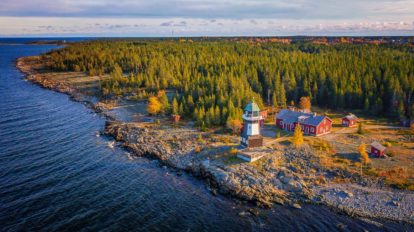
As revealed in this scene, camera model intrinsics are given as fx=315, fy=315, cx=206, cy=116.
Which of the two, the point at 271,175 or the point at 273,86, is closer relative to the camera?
the point at 271,175

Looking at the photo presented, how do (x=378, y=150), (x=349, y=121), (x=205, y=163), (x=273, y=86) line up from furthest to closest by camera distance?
(x=273, y=86), (x=349, y=121), (x=378, y=150), (x=205, y=163)

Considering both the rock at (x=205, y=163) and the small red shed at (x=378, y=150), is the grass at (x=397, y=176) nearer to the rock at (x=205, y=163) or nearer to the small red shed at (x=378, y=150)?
the small red shed at (x=378, y=150)

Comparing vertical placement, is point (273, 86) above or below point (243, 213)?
above

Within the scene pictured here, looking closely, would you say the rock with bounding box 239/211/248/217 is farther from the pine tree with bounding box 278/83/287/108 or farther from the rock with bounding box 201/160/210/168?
the pine tree with bounding box 278/83/287/108

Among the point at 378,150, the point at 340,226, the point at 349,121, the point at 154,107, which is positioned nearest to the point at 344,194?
the point at 340,226

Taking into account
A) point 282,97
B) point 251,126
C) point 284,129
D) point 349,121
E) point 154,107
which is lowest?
point 284,129

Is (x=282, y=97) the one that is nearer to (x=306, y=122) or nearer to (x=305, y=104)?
(x=305, y=104)
